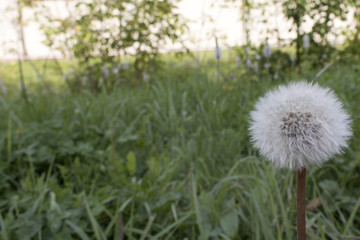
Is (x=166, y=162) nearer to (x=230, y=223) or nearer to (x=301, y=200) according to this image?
(x=230, y=223)

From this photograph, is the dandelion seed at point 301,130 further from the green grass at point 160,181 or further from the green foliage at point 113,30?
the green foliage at point 113,30

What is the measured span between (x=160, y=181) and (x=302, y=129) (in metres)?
1.15

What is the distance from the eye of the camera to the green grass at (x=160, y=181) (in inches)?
57.9

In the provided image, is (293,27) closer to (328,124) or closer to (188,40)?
(188,40)

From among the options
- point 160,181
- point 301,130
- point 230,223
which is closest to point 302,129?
point 301,130

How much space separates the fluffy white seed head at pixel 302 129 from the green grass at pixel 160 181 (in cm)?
39

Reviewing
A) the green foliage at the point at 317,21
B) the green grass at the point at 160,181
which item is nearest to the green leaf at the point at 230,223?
the green grass at the point at 160,181

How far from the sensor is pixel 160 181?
5.89 ft

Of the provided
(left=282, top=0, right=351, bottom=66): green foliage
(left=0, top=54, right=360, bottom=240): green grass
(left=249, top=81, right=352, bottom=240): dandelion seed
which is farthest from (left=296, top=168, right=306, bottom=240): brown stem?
(left=282, top=0, right=351, bottom=66): green foliage

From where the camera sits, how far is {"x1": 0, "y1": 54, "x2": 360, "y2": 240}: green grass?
1471 mm

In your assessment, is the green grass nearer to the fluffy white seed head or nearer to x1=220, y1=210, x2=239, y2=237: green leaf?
x1=220, y1=210, x2=239, y2=237: green leaf

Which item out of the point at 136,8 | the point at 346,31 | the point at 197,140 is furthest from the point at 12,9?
the point at 346,31

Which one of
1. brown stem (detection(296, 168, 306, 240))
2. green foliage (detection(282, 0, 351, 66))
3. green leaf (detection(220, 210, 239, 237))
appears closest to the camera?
brown stem (detection(296, 168, 306, 240))

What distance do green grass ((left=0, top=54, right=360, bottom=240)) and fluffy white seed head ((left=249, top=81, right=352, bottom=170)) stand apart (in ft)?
1.28
